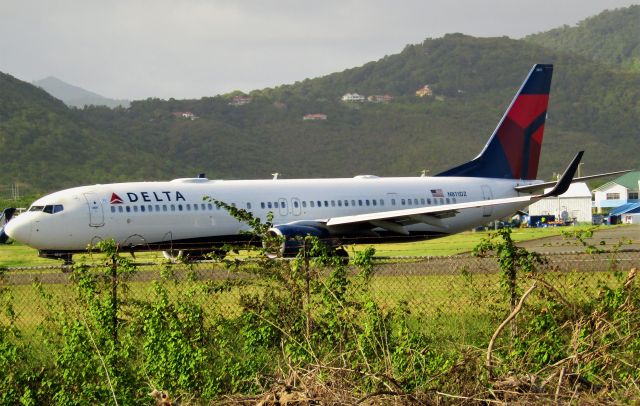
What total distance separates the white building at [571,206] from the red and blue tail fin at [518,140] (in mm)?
40263

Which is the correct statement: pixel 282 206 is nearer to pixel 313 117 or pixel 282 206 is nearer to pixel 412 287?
pixel 412 287

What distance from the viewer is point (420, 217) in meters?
31.0

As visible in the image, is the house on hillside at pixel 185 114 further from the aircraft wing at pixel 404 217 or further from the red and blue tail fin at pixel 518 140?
the aircraft wing at pixel 404 217

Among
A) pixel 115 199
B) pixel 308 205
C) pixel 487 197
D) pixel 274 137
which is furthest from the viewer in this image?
pixel 274 137

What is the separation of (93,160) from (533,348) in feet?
359

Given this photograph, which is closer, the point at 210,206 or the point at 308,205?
the point at 210,206

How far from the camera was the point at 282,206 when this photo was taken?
32.5 meters

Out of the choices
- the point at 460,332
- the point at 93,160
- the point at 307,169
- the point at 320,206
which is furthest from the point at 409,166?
the point at 460,332

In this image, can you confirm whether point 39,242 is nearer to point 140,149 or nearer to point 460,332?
point 460,332

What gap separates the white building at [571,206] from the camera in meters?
79.7

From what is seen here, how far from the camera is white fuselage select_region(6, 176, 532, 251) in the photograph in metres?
28.5

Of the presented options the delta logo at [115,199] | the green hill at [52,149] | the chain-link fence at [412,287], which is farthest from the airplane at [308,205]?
the green hill at [52,149]

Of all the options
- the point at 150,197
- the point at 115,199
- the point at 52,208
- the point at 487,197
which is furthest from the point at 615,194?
the point at 52,208

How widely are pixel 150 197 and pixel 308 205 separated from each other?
5.58 m
